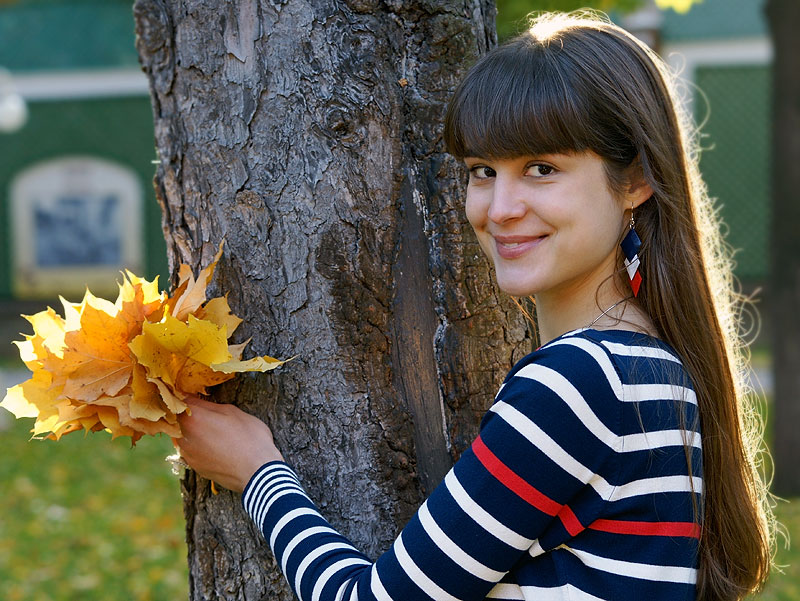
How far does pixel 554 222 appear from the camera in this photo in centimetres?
146

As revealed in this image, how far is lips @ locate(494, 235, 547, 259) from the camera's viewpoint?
4.87ft

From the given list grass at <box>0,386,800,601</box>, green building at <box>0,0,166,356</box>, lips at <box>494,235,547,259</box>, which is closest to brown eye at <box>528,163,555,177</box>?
lips at <box>494,235,547,259</box>

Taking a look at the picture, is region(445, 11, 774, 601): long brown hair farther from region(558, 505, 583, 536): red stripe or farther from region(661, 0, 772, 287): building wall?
region(661, 0, 772, 287): building wall

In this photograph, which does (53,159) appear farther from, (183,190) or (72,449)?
(183,190)

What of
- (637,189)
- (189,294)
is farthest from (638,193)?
(189,294)

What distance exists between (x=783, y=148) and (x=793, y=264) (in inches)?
30.3

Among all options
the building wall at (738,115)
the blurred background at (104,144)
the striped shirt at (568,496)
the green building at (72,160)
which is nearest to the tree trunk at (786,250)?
the blurred background at (104,144)

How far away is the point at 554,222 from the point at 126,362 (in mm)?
801

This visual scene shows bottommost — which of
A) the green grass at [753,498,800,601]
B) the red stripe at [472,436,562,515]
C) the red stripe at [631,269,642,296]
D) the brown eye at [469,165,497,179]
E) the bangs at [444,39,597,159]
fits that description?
the green grass at [753,498,800,601]

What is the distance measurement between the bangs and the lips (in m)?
0.14

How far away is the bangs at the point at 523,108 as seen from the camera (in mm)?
1418

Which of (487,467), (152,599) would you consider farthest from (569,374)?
(152,599)

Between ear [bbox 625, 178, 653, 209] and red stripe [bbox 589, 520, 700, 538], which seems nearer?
red stripe [bbox 589, 520, 700, 538]

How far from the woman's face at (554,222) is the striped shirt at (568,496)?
6.1 inches
